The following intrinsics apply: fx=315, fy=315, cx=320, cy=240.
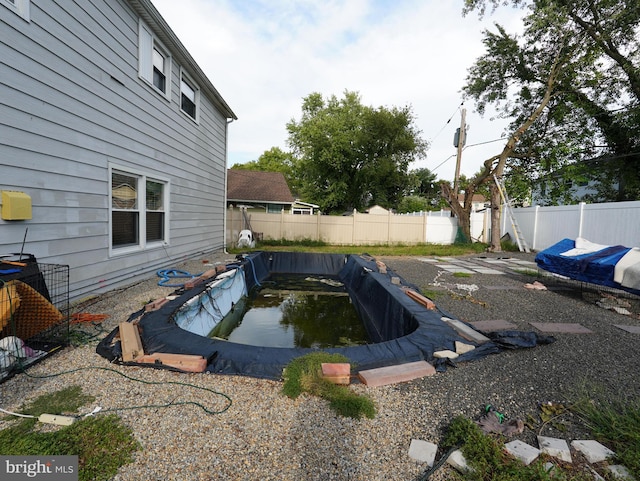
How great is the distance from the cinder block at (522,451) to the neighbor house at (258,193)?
48.4 feet

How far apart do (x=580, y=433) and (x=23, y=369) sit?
3.51 metres

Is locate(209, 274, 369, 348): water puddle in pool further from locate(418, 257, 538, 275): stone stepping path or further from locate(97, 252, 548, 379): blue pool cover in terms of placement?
locate(418, 257, 538, 275): stone stepping path

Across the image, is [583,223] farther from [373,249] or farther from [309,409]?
[309,409]

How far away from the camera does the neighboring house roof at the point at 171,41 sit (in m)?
4.67

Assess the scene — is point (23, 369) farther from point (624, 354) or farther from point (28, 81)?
point (624, 354)

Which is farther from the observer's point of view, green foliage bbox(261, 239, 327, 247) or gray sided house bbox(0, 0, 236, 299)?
green foliage bbox(261, 239, 327, 247)

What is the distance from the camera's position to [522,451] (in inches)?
59.3

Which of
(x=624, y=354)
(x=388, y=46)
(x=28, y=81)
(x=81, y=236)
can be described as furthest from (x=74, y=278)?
A: (x=388, y=46)

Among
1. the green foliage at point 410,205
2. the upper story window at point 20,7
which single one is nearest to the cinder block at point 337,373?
the upper story window at point 20,7

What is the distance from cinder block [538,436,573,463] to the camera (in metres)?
1.50

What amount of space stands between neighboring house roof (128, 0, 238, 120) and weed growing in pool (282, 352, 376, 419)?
5409 millimetres

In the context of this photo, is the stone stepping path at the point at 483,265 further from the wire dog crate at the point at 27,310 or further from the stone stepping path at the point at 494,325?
the wire dog crate at the point at 27,310

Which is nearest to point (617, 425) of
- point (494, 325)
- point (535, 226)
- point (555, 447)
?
point (555, 447)

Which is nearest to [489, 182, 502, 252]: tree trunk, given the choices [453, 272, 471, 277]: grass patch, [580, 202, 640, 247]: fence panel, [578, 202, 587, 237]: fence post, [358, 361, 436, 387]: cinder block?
[578, 202, 587, 237]: fence post
